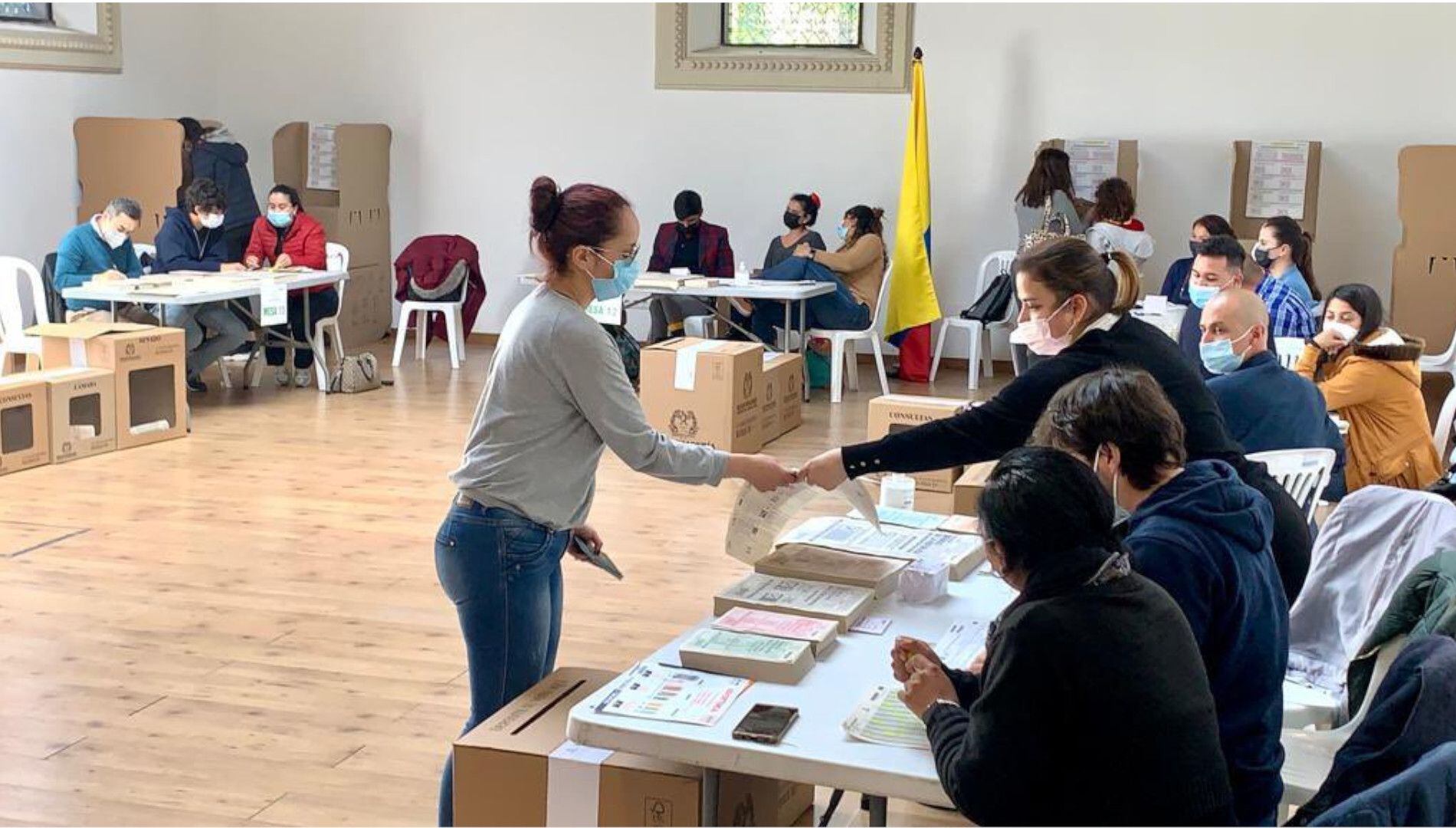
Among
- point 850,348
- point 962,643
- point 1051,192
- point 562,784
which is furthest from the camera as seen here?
point 850,348

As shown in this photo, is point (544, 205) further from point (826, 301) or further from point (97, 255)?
point (826, 301)

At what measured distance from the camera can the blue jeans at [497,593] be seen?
2572 mm

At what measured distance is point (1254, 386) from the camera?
399 cm

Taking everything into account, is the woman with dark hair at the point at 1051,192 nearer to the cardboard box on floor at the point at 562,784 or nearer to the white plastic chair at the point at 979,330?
the white plastic chair at the point at 979,330

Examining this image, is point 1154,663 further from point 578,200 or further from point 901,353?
point 901,353

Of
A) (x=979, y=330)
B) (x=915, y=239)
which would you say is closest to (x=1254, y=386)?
(x=979, y=330)

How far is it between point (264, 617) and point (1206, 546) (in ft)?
10.7

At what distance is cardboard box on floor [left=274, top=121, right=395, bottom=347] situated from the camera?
10.3 metres

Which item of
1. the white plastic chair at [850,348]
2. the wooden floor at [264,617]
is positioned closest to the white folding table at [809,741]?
the wooden floor at [264,617]

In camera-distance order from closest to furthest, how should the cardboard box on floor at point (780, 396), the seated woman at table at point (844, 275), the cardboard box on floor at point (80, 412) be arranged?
the cardboard box on floor at point (80, 412) → the cardboard box on floor at point (780, 396) → the seated woman at table at point (844, 275)

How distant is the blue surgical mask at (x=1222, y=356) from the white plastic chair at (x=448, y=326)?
6.07 metres

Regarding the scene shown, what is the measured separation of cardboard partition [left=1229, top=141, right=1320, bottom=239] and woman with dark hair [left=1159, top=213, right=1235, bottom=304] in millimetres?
163

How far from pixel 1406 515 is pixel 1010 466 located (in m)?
1.52

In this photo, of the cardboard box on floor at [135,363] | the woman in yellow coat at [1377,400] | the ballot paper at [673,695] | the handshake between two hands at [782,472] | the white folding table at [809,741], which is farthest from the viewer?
the cardboard box on floor at [135,363]
